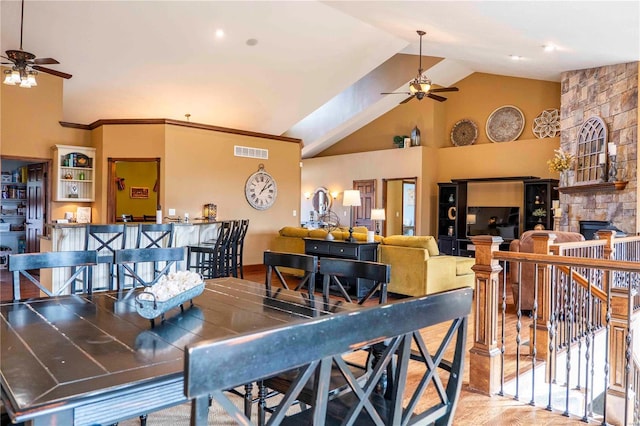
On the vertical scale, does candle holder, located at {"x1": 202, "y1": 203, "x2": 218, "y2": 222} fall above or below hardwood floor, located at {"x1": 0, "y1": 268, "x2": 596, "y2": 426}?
above

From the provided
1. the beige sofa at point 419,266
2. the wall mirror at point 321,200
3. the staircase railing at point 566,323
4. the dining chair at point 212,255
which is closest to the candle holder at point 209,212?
the dining chair at point 212,255

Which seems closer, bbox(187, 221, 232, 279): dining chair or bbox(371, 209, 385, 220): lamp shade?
bbox(187, 221, 232, 279): dining chair

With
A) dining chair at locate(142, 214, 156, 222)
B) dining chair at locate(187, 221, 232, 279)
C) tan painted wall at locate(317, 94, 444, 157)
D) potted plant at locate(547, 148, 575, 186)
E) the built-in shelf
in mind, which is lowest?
dining chair at locate(187, 221, 232, 279)

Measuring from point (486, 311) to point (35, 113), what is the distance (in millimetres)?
7896

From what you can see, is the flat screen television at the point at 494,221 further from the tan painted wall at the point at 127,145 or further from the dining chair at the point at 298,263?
the dining chair at the point at 298,263

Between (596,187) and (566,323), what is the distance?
12.1 feet

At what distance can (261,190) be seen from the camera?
9.25 metres

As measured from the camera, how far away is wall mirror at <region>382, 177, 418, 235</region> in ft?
38.9

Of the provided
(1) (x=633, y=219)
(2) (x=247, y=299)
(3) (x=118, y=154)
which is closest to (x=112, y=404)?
(2) (x=247, y=299)

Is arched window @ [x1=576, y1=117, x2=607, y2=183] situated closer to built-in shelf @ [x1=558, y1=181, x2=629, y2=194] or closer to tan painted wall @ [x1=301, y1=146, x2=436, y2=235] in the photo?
built-in shelf @ [x1=558, y1=181, x2=629, y2=194]

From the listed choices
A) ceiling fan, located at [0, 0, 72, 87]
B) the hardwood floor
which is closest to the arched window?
the hardwood floor

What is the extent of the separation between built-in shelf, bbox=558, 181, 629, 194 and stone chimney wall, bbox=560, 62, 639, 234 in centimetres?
6

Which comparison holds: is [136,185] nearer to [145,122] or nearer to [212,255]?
[145,122]

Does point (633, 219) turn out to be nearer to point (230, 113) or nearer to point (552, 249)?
point (552, 249)
